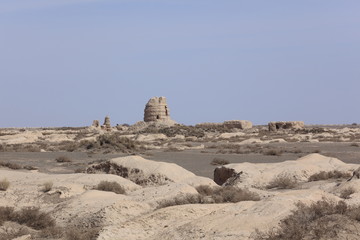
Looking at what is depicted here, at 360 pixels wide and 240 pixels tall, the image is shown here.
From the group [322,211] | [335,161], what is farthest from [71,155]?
[322,211]

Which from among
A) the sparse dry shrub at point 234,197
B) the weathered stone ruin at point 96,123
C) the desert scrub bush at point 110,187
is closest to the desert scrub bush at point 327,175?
the sparse dry shrub at point 234,197

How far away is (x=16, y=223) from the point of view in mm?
11547

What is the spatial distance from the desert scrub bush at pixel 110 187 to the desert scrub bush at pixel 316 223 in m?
6.80

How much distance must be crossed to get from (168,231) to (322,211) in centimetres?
244

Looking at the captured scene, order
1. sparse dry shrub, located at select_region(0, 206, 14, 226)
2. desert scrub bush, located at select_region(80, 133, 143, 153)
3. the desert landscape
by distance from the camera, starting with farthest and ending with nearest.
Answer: desert scrub bush, located at select_region(80, 133, 143, 153) → sparse dry shrub, located at select_region(0, 206, 14, 226) → the desert landscape

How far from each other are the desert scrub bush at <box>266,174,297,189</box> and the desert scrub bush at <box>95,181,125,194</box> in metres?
4.97

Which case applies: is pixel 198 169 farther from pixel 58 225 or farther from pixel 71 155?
pixel 58 225

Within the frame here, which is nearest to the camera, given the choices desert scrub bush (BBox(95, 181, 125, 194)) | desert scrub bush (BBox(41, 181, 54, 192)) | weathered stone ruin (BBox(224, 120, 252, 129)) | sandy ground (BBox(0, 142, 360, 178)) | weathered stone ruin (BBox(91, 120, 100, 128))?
desert scrub bush (BBox(41, 181, 54, 192))

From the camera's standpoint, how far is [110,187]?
14.6m

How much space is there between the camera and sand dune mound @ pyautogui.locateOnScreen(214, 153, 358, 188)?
17.5 metres

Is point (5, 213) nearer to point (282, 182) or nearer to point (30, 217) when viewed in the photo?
point (30, 217)

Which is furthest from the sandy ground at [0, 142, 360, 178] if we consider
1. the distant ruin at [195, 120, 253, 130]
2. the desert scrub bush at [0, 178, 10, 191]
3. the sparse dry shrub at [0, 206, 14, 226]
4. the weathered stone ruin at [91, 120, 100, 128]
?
the distant ruin at [195, 120, 253, 130]

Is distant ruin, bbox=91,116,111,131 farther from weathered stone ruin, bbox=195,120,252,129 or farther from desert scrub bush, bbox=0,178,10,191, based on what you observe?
desert scrub bush, bbox=0,178,10,191

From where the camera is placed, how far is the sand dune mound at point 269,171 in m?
17.5
